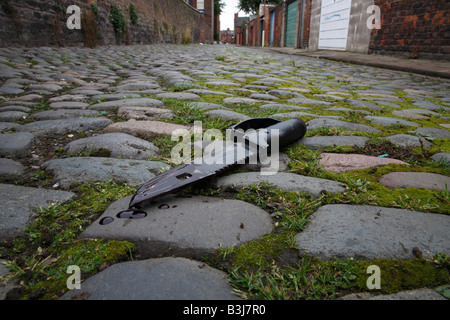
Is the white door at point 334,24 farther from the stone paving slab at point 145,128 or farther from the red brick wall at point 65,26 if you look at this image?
the stone paving slab at point 145,128

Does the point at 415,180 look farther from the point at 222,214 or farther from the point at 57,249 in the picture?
the point at 57,249

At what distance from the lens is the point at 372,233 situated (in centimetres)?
89

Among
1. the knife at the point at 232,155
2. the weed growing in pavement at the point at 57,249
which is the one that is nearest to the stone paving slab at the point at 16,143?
the weed growing in pavement at the point at 57,249

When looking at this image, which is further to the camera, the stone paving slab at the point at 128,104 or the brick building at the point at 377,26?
the brick building at the point at 377,26

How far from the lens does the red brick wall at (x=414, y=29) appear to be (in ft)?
20.7

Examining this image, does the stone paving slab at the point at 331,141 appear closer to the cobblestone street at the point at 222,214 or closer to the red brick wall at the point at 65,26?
the cobblestone street at the point at 222,214

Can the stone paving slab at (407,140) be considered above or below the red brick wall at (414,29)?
below

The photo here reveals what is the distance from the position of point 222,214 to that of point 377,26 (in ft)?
31.8

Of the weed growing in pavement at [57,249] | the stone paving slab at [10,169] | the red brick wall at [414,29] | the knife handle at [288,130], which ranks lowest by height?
the weed growing in pavement at [57,249]

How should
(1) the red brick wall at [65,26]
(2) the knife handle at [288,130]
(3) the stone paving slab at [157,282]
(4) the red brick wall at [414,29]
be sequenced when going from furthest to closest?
1. (4) the red brick wall at [414,29]
2. (1) the red brick wall at [65,26]
3. (2) the knife handle at [288,130]
4. (3) the stone paving slab at [157,282]

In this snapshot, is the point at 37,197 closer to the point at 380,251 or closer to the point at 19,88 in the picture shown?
the point at 380,251

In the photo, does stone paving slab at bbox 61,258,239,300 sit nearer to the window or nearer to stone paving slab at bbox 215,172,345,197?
stone paving slab at bbox 215,172,345,197

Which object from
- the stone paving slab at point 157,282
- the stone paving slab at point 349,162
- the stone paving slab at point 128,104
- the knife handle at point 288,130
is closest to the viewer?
the stone paving slab at point 157,282
